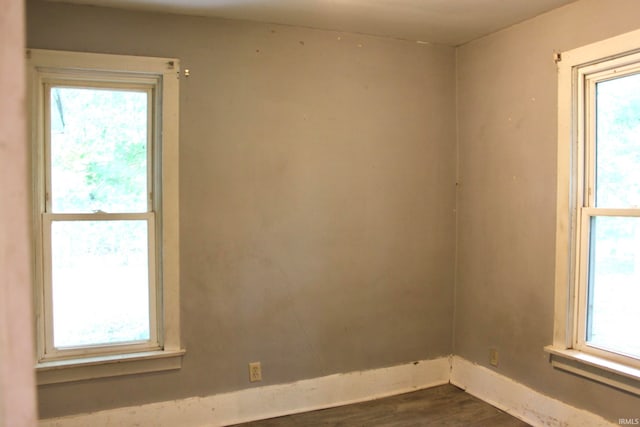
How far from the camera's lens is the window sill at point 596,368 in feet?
7.51

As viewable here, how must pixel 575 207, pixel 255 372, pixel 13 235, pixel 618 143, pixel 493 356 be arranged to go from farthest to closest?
Result: pixel 493 356
pixel 255 372
pixel 575 207
pixel 618 143
pixel 13 235

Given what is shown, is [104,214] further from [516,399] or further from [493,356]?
[516,399]

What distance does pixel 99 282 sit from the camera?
267 cm

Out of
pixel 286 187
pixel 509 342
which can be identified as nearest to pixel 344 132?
pixel 286 187

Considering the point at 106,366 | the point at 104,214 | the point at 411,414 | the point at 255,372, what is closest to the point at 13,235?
the point at 104,214

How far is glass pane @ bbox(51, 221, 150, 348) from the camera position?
2602mm

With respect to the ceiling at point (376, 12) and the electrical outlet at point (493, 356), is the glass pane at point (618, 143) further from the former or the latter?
the electrical outlet at point (493, 356)

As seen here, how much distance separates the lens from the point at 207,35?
9.04 ft

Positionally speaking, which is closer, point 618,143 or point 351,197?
point 618,143

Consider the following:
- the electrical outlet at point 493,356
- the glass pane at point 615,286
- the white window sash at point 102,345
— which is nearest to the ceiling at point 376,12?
the white window sash at point 102,345

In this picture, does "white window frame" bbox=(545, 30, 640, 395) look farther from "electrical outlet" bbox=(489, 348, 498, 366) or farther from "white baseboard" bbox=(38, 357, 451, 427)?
"white baseboard" bbox=(38, 357, 451, 427)

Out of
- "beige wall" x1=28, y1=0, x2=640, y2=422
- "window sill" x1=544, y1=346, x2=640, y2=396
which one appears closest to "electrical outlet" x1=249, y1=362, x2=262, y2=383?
"beige wall" x1=28, y1=0, x2=640, y2=422

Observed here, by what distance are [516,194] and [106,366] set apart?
2589 mm

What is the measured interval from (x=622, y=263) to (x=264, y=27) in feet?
7.75
